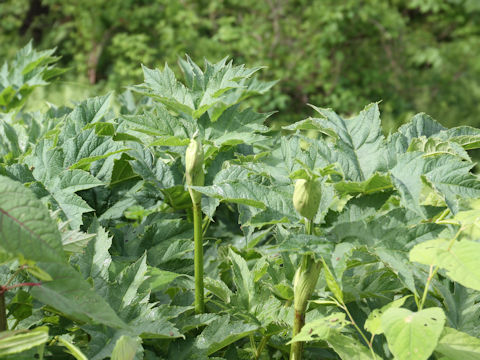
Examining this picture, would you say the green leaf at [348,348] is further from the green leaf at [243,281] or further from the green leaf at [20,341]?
the green leaf at [20,341]

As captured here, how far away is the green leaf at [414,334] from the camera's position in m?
0.48

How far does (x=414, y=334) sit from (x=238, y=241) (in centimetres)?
49

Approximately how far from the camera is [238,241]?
94 cm

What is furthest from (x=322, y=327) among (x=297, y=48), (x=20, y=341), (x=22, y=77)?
(x=297, y=48)

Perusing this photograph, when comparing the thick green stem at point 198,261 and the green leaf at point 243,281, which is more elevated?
the thick green stem at point 198,261

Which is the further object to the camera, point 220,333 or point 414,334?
point 220,333

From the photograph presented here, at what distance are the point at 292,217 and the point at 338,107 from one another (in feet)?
14.8

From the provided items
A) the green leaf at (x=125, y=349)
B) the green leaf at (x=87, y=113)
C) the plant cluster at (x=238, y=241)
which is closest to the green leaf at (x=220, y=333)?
the plant cluster at (x=238, y=241)

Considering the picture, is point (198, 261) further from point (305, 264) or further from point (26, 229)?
point (26, 229)

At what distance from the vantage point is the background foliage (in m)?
5.05

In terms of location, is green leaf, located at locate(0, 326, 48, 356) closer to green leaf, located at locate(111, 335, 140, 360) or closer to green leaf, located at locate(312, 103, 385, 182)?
green leaf, located at locate(111, 335, 140, 360)

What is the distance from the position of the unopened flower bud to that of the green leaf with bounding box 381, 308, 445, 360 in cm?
14

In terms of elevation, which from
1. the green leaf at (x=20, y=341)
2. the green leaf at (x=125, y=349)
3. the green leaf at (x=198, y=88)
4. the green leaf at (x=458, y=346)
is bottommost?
the green leaf at (x=458, y=346)

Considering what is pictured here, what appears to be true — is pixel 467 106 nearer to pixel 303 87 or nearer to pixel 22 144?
pixel 303 87
